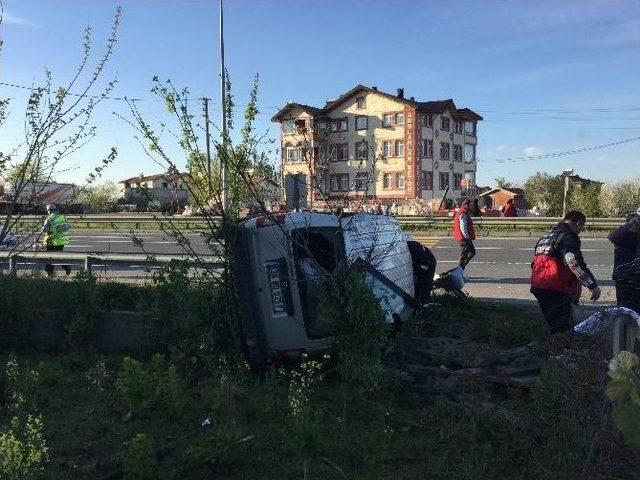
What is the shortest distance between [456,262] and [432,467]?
12958 mm

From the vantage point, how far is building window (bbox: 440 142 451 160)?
6819 centimetres

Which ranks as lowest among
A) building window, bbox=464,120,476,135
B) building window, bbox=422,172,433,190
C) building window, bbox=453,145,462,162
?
building window, bbox=422,172,433,190

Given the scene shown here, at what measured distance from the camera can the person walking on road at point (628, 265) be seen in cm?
688

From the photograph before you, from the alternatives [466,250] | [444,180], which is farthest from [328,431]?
[444,180]

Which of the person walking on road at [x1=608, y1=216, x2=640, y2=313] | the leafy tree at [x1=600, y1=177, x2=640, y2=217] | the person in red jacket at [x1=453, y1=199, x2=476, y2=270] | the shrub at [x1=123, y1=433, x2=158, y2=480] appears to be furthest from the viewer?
the leafy tree at [x1=600, y1=177, x2=640, y2=217]

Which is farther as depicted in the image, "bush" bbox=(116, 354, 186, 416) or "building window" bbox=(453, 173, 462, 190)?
"building window" bbox=(453, 173, 462, 190)

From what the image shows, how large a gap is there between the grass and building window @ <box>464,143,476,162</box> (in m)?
71.7

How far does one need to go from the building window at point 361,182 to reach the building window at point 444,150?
212 feet

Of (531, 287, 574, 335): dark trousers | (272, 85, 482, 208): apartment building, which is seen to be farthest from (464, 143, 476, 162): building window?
(531, 287, 574, 335): dark trousers

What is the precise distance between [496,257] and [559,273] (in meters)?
11.3

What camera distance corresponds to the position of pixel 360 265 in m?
5.02

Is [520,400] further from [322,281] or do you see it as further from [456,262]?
[456,262]

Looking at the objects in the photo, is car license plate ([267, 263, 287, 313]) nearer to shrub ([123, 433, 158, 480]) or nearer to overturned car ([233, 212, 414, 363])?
overturned car ([233, 212, 414, 363])

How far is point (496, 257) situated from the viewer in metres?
17.3
